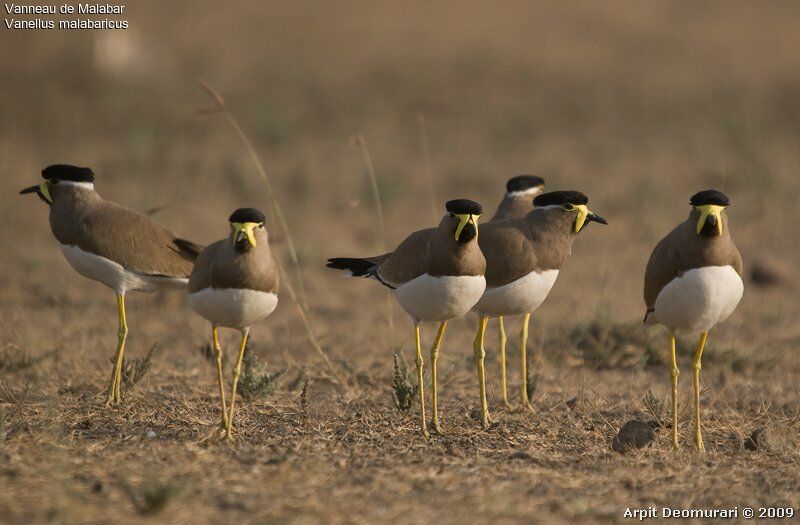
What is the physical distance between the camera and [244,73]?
17.1 metres

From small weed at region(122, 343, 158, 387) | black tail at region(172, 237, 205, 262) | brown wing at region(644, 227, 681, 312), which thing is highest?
black tail at region(172, 237, 205, 262)

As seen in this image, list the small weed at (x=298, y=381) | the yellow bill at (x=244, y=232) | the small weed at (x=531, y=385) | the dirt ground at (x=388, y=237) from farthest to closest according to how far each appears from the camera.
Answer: the small weed at (x=298, y=381)
the small weed at (x=531, y=385)
the yellow bill at (x=244, y=232)
the dirt ground at (x=388, y=237)

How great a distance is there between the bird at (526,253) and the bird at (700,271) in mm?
516

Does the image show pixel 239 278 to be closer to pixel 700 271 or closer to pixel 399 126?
pixel 700 271

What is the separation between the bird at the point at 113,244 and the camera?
5824 mm

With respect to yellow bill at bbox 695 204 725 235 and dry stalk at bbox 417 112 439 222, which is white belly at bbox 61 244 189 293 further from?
yellow bill at bbox 695 204 725 235

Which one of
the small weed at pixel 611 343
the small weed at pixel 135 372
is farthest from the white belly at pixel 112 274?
the small weed at pixel 611 343

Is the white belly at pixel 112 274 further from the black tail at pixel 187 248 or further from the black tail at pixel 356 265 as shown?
the black tail at pixel 356 265

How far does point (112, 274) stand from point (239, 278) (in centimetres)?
129

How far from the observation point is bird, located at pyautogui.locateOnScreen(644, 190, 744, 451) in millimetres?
5012

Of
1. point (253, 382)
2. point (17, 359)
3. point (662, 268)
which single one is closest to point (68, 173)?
point (17, 359)

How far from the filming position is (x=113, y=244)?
229 inches

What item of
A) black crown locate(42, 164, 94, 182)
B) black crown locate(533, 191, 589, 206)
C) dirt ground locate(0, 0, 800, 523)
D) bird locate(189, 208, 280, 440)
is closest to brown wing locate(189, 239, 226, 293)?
bird locate(189, 208, 280, 440)

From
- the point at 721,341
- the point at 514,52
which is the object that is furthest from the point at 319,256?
the point at 514,52
